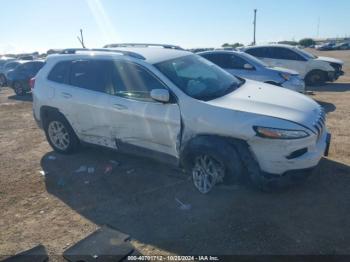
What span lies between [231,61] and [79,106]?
6121 millimetres

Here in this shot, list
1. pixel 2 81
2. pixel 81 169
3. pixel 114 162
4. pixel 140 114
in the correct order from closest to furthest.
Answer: pixel 140 114 → pixel 81 169 → pixel 114 162 → pixel 2 81

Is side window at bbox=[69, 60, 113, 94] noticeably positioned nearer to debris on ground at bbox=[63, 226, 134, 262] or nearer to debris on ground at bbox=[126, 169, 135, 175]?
debris on ground at bbox=[126, 169, 135, 175]

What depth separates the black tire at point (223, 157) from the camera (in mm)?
4316

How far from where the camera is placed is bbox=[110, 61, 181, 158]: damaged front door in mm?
4797

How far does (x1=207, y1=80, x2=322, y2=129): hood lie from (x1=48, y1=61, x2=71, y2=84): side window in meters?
2.93

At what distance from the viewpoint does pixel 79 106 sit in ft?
19.2

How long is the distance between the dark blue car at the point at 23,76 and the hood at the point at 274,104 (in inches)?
537

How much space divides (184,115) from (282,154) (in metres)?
1.32

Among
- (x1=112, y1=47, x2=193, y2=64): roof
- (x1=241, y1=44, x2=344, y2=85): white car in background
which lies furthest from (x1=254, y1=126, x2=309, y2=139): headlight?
(x1=241, y1=44, x2=344, y2=85): white car in background

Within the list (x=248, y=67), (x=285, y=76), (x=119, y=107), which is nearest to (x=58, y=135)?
(x=119, y=107)

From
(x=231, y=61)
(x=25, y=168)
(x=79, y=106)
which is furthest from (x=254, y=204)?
(x=231, y=61)

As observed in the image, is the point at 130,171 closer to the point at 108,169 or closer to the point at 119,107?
the point at 108,169

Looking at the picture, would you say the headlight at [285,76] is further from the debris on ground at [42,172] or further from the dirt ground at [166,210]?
the debris on ground at [42,172]

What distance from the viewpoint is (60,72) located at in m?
A: 6.31
